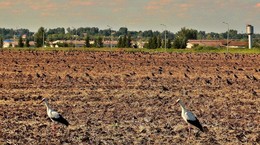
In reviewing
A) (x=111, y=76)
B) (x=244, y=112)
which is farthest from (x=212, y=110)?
(x=111, y=76)

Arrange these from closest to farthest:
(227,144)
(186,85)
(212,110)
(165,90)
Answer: (227,144)
(212,110)
(165,90)
(186,85)

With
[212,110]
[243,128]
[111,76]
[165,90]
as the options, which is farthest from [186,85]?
[243,128]

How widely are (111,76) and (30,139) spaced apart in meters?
22.9

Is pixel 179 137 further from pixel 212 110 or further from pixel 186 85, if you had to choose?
pixel 186 85

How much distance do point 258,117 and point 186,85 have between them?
40.1 ft

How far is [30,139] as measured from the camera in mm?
16812

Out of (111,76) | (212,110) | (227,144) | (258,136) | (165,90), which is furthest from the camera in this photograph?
(111,76)

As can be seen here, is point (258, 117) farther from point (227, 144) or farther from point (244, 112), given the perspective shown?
point (227, 144)

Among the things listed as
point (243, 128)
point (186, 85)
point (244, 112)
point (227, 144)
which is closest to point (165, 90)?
point (186, 85)

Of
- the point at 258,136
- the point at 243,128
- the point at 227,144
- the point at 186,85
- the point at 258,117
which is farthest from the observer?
the point at 186,85

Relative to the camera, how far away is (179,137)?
1728 centimetres

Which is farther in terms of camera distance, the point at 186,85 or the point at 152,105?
the point at 186,85

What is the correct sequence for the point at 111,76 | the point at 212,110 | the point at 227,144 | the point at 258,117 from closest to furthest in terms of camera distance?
1. the point at 227,144
2. the point at 258,117
3. the point at 212,110
4. the point at 111,76

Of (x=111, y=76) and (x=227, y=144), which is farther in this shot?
(x=111, y=76)
